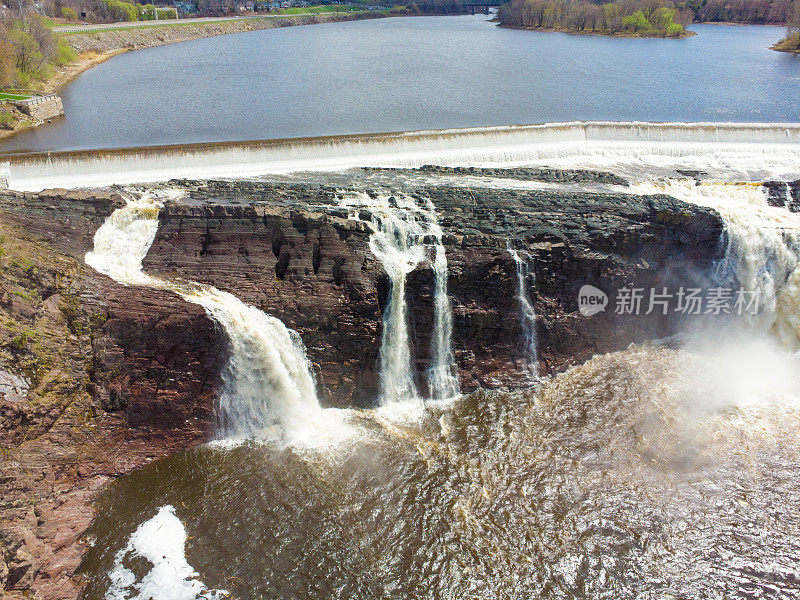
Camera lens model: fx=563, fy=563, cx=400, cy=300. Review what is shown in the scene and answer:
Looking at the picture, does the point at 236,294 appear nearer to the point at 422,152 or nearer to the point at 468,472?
the point at 468,472

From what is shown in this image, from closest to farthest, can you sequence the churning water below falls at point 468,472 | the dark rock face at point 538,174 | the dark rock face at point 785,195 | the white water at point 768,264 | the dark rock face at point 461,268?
the churning water below falls at point 468,472 → the dark rock face at point 461,268 → the white water at point 768,264 → the dark rock face at point 785,195 → the dark rock face at point 538,174

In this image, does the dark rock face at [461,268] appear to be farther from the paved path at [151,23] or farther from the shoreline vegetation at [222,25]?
the paved path at [151,23]

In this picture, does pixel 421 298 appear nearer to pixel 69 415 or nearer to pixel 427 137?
pixel 69 415

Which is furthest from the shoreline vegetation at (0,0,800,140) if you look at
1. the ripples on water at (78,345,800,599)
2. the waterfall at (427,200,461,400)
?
the ripples on water at (78,345,800,599)

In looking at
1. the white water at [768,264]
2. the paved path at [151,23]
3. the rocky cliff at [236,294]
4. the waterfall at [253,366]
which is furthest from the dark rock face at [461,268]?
the paved path at [151,23]

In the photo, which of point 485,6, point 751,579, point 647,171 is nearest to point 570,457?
point 751,579

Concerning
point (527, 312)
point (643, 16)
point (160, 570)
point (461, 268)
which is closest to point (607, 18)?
point (643, 16)
